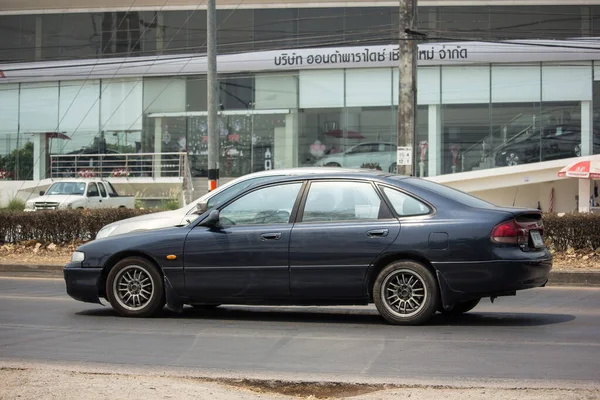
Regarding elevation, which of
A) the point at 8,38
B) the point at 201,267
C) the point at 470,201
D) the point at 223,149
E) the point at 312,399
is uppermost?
the point at 8,38

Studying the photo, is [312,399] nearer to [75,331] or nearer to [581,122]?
[75,331]

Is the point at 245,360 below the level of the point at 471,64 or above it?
below

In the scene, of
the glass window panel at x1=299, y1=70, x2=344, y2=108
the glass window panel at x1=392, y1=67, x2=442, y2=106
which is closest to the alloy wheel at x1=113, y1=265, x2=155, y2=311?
the glass window panel at x1=392, y1=67, x2=442, y2=106

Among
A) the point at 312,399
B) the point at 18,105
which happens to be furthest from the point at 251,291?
the point at 18,105

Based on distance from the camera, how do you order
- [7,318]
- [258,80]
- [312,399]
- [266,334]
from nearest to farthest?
[312,399], [266,334], [7,318], [258,80]

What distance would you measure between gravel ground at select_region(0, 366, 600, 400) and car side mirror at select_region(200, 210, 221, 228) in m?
2.86

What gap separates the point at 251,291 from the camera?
8.78 metres

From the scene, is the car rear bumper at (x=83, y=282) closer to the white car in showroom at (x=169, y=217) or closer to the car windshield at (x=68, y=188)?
the white car in showroom at (x=169, y=217)

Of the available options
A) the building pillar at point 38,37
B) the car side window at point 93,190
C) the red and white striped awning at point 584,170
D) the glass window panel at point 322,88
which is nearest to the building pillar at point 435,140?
the glass window panel at point 322,88

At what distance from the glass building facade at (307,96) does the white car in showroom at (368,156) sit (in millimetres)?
55

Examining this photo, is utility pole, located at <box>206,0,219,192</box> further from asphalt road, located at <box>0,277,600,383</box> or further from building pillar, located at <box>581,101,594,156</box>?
building pillar, located at <box>581,101,594,156</box>

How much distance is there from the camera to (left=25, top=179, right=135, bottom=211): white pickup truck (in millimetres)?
27319

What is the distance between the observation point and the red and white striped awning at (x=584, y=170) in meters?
28.4

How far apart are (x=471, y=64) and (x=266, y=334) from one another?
2791 centimetres
